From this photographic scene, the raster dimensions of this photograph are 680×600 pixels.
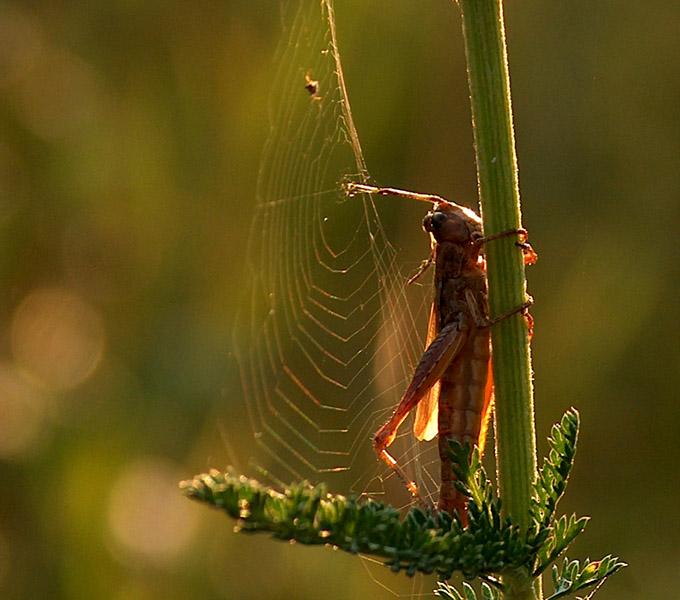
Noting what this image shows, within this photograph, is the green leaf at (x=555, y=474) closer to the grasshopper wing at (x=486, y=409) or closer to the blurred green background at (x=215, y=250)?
the grasshopper wing at (x=486, y=409)

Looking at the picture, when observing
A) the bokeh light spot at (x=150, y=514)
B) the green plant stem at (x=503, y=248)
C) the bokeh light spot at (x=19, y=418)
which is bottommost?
the bokeh light spot at (x=150, y=514)

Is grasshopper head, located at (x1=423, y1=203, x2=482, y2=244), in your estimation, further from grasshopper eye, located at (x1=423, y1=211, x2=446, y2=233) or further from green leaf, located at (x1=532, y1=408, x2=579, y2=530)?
green leaf, located at (x1=532, y1=408, x2=579, y2=530)

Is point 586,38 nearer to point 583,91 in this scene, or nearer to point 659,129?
point 583,91

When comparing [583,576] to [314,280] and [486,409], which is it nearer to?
[486,409]

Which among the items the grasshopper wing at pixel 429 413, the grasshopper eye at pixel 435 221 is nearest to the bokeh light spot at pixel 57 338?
the grasshopper wing at pixel 429 413

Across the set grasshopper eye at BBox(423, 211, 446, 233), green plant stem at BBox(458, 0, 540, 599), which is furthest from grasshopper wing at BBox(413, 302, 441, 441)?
green plant stem at BBox(458, 0, 540, 599)
